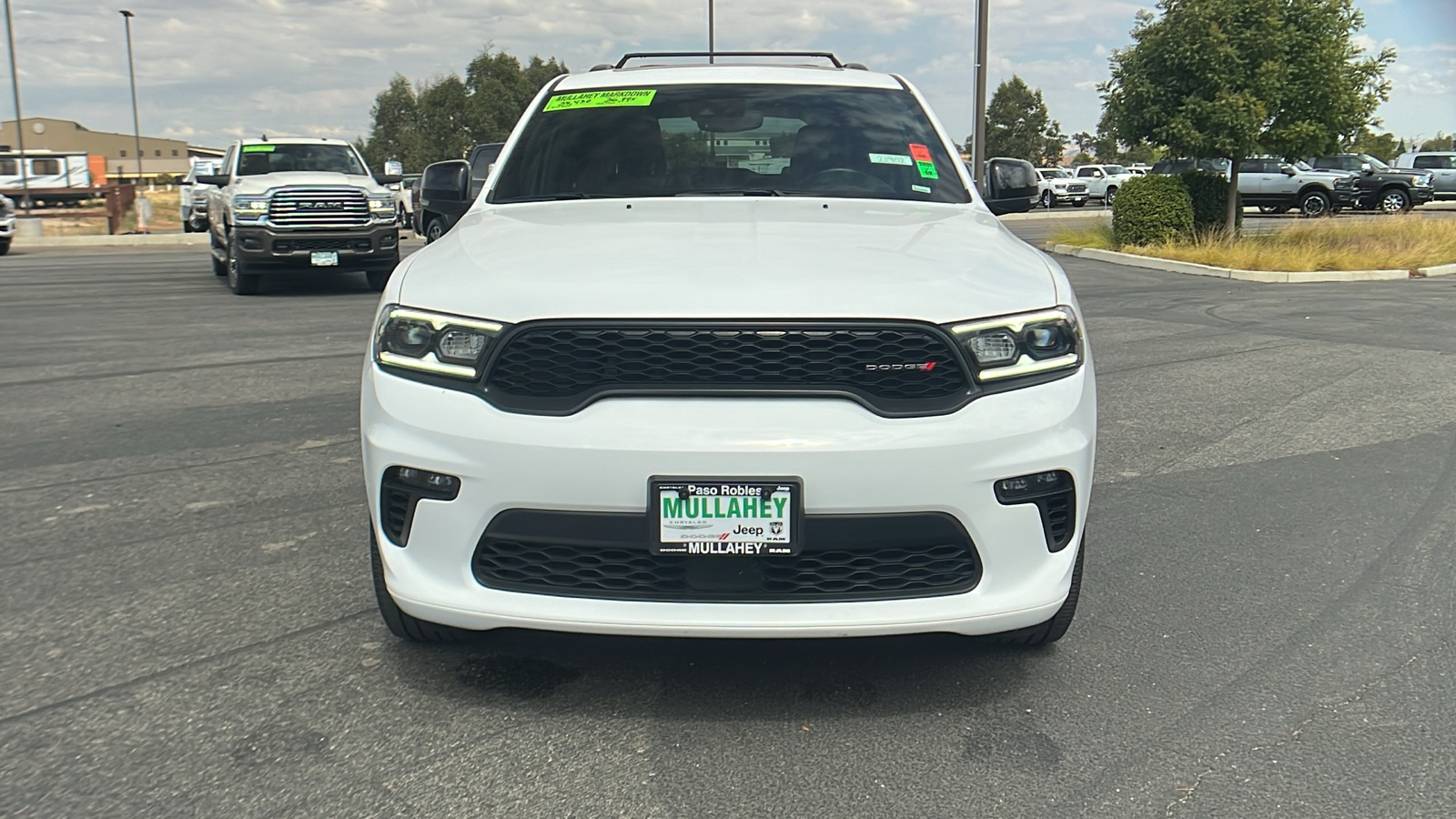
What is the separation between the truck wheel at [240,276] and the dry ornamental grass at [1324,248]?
498 inches

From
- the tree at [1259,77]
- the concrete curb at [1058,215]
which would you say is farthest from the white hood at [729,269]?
the concrete curb at [1058,215]

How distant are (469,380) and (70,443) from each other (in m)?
4.39

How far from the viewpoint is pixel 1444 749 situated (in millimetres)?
2861

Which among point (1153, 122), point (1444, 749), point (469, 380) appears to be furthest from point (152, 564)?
point (1153, 122)

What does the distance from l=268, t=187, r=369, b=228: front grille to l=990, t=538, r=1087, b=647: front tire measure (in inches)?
477

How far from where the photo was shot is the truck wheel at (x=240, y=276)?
13.6 m

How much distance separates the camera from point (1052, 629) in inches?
130

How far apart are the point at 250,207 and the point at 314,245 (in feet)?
2.62

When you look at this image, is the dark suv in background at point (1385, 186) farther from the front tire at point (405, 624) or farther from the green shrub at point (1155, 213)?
the front tire at point (405, 624)

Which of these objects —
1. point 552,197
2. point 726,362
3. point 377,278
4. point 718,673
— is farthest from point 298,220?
point 726,362

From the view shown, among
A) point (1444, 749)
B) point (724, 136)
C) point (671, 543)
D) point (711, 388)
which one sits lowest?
point (1444, 749)

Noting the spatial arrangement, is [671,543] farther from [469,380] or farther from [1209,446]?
[1209,446]

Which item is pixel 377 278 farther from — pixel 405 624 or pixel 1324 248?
pixel 1324 248

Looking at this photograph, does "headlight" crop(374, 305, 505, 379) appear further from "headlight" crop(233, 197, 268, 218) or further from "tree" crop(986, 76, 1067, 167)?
"tree" crop(986, 76, 1067, 167)
